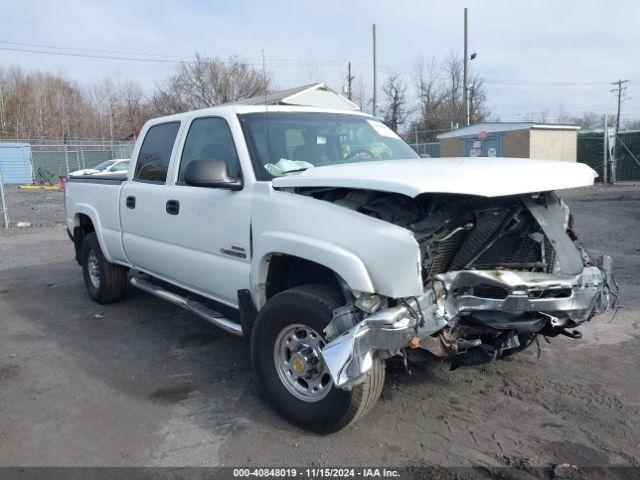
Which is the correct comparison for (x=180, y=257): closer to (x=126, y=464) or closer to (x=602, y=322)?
(x=126, y=464)

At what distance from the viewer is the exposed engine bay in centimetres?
288

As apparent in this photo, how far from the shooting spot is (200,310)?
14.3 ft

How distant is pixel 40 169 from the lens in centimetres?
3309

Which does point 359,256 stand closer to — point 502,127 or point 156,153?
point 156,153

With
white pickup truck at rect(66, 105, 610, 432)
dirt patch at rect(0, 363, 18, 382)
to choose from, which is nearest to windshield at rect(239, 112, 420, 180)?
white pickup truck at rect(66, 105, 610, 432)

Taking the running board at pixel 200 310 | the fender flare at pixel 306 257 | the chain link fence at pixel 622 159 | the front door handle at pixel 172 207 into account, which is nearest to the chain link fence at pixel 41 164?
the running board at pixel 200 310

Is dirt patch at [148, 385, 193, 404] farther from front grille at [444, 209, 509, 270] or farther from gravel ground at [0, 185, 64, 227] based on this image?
gravel ground at [0, 185, 64, 227]

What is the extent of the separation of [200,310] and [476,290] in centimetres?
223

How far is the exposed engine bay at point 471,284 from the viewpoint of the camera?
288cm

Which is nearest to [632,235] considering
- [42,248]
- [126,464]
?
[126,464]

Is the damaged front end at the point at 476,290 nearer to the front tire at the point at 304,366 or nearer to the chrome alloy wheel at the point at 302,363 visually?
the front tire at the point at 304,366

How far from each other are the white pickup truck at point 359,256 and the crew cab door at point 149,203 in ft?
1.70

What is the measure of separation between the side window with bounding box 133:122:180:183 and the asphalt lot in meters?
1.57

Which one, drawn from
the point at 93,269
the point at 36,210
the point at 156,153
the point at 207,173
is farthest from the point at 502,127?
the point at 207,173
